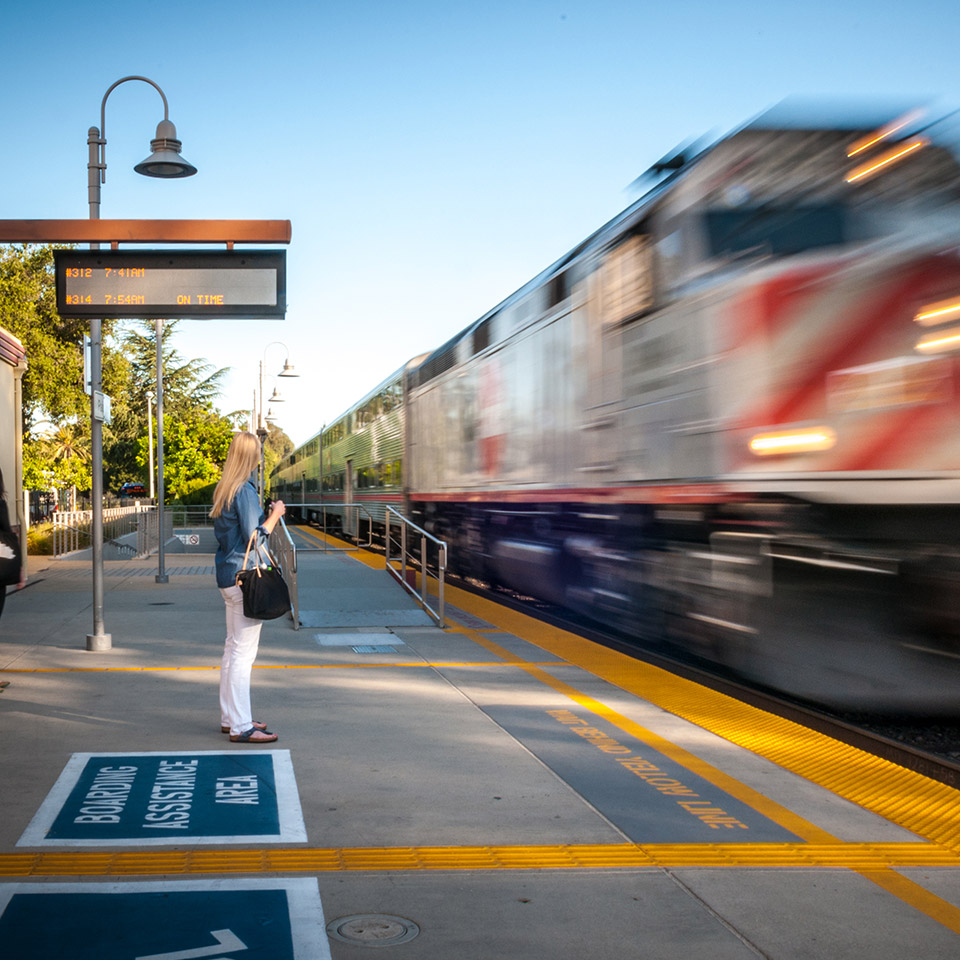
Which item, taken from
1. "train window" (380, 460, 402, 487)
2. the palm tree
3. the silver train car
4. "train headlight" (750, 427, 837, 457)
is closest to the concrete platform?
"train headlight" (750, 427, 837, 457)

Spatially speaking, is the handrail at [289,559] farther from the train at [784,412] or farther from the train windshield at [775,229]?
the train windshield at [775,229]

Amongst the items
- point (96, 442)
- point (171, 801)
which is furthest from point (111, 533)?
point (171, 801)

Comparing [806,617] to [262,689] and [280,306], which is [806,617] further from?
[280,306]

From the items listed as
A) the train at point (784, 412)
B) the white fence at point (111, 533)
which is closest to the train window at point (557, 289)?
the train at point (784, 412)

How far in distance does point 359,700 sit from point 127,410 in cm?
6348

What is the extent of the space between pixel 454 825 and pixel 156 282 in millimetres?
6275

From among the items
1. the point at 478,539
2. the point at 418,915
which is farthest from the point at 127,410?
the point at 418,915

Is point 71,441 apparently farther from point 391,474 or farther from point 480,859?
point 480,859

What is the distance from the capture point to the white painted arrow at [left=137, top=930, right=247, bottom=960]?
3344 mm

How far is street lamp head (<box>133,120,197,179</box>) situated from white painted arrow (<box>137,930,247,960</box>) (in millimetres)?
8889

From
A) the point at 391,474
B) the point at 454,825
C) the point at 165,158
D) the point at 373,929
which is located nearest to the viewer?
the point at 373,929

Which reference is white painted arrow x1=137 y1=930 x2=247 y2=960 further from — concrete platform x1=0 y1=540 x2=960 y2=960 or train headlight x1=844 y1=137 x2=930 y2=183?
train headlight x1=844 y1=137 x2=930 y2=183

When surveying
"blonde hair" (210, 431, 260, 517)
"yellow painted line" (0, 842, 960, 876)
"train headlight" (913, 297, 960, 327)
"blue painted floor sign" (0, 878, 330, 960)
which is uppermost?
"train headlight" (913, 297, 960, 327)

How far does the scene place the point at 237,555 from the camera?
6.29 meters
